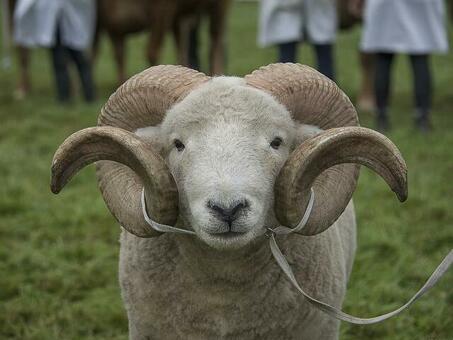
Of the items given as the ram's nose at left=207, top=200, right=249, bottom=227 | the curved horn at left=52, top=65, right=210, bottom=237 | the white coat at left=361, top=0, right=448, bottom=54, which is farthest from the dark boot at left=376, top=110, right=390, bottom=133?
the ram's nose at left=207, top=200, right=249, bottom=227

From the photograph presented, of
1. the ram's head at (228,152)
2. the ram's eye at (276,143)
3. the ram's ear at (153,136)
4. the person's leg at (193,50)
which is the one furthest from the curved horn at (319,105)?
the person's leg at (193,50)

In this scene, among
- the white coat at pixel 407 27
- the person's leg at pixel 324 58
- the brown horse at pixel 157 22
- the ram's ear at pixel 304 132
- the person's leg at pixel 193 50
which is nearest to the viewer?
the ram's ear at pixel 304 132

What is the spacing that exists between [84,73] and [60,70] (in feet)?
0.84

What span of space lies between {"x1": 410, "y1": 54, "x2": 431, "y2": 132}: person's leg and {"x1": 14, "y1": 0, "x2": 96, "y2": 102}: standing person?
11.4 ft

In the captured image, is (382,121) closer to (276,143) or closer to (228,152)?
(276,143)

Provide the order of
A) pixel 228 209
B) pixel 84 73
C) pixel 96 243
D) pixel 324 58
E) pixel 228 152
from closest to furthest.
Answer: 1. pixel 228 209
2. pixel 228 152
3. pixel 96 243
4. pixel 324 58
5. pixel 84 73

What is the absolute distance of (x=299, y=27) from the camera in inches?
280

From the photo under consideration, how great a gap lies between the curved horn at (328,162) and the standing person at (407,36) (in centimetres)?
437

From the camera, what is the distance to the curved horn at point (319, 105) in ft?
8.30

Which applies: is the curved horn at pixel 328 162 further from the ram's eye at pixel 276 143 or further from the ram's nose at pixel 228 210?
the ram's nose at pixel 228 210

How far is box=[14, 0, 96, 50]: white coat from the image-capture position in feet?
27.3

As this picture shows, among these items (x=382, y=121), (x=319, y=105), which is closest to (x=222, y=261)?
(x=319, y=105)

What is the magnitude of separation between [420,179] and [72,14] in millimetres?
4416

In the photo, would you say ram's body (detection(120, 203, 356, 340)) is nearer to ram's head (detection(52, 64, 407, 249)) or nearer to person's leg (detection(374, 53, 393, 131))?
ram's head (detection(52, 64, 407, 249))
